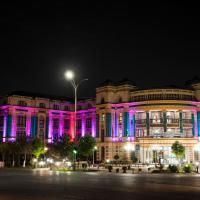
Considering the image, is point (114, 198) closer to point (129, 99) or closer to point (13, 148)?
point (13, 148)

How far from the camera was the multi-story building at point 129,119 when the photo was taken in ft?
312

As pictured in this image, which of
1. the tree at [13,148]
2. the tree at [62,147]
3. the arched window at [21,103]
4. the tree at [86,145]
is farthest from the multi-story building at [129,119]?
the tree at [62,147]

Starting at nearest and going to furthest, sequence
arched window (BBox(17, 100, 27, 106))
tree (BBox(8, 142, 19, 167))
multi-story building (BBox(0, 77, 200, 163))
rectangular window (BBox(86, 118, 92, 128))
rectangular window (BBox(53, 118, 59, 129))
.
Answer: tree (BBox(8, 142, 19, 167))
multi-story building (BBox(0, 77, 200, 163))
arched window (BBox(17, 100, 27, 106))
rectangular window (BBox(86, 118, 92, 128))
rectangular window (BBox(53, 118, 59, 129))

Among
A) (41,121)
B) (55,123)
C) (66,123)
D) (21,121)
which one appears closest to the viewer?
(21,121)

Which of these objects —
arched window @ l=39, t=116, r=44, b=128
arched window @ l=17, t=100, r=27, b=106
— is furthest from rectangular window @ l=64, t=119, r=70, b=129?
arched window @ l=17, t=100, r=27, b=106

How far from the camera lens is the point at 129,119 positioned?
102438 mm

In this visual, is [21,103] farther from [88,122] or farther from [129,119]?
[129,119]

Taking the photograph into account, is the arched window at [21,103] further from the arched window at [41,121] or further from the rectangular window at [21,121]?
the arched window at [41,121]

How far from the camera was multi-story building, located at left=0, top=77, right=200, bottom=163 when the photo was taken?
95.1 meters

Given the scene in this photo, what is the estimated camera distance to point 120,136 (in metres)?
104

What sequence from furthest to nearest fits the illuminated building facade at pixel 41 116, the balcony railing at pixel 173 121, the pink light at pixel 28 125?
the pink light at pixel 28 125 < the illuminated building facade at pixel 41 116 < the balcony railing at pixel 173 121

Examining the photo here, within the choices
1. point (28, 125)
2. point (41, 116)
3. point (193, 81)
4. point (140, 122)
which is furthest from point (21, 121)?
point (193, 81)

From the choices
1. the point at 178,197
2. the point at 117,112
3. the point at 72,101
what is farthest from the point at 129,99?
the point at 178,197

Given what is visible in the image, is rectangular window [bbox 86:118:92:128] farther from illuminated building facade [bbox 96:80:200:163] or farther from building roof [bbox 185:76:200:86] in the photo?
building roof [bbox 185:76:200:86]
